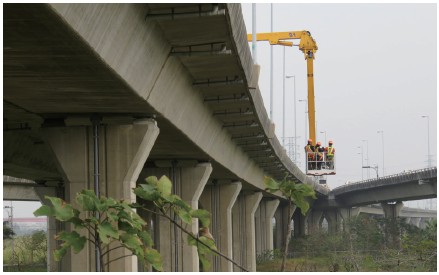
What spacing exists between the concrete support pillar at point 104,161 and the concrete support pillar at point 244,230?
39.0 metres

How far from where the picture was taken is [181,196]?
122ft

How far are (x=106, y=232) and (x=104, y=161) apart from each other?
53.0ft

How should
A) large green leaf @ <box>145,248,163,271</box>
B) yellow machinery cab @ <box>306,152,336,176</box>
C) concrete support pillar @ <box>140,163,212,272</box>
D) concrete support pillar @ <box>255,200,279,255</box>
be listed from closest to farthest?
1. large green leaf @ <box>145,248,163,271</box>
2. concrete support pillar @ <box>140,163,212,272</box>
3. yellow machinery cab @ <box>306,152,336,176</box>
4. concrete support pillar @ <box>255,200,279,255</box>

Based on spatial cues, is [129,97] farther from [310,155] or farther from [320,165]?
[310,155]

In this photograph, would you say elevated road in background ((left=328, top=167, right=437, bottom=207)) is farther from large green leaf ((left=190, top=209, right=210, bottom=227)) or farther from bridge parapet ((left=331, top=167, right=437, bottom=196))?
large green leaf ((left=190, top=209, right=210, bottom=227))

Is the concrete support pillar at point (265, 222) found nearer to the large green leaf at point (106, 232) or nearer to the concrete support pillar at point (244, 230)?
the concrete support pillar at point (244, 230)

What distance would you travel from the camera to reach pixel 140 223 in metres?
8.27

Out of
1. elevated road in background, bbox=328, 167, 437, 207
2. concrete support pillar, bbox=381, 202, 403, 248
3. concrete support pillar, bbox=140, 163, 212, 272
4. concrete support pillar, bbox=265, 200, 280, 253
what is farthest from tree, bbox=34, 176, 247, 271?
concrete support pillar, bbox=381, 202, 403, 248

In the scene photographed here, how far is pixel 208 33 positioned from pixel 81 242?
11.3 m

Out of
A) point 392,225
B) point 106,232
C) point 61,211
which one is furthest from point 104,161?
point 392,225

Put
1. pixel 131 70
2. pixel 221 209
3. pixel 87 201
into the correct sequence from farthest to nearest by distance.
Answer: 1. pixel 221 209
2. pixel 131 70
3. pixel 87 201

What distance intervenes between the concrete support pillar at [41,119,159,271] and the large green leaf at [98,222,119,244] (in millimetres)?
15661

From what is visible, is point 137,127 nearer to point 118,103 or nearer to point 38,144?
point 118,103

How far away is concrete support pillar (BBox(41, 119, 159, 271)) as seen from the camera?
2366 centimetres
